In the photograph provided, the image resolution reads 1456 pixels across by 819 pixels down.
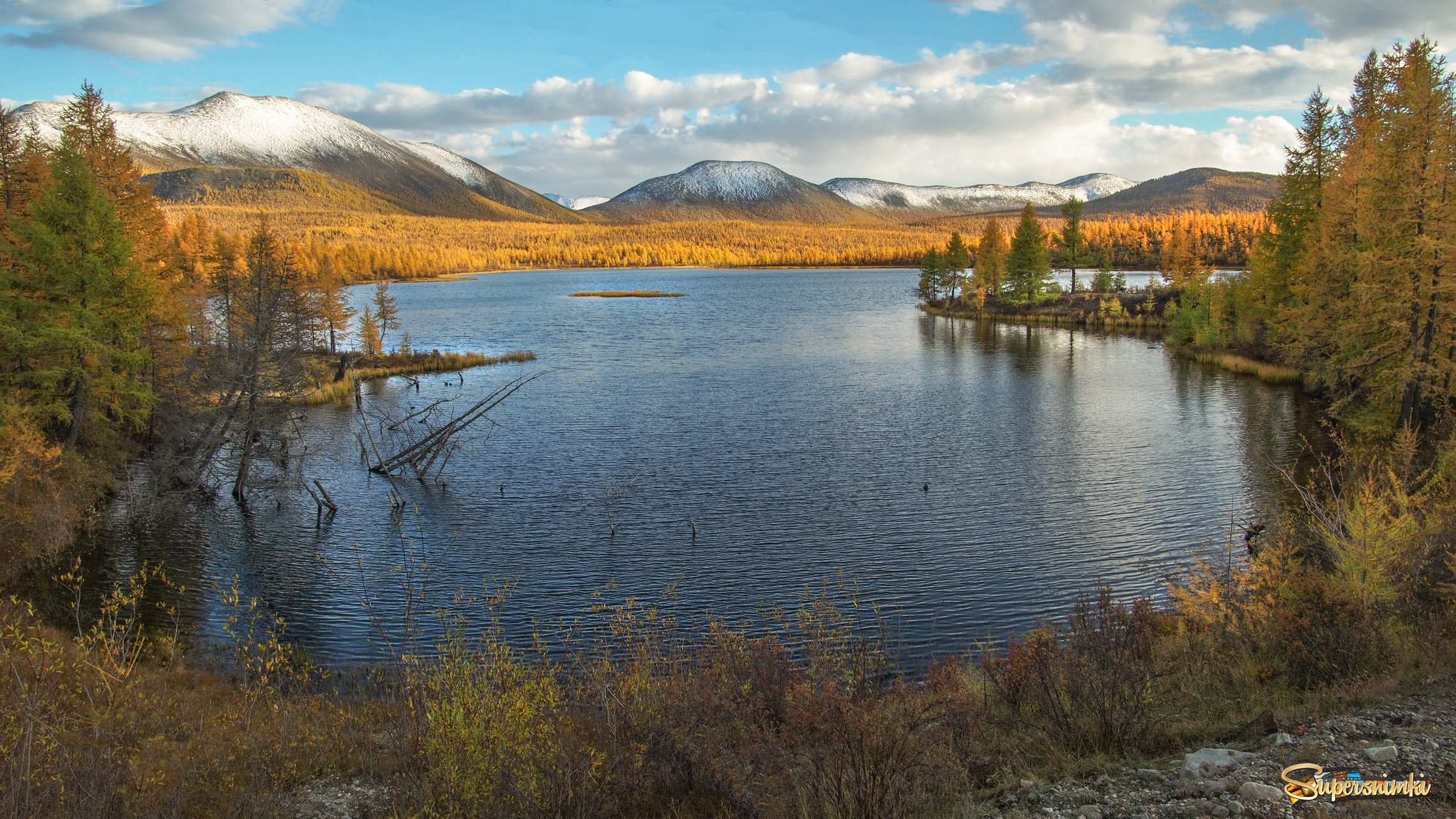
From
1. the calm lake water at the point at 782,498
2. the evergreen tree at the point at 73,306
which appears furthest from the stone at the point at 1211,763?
the evergreen tree at the point at 73,306

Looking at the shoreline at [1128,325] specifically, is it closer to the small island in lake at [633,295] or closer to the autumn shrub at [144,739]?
the small island in lake at [633,295]

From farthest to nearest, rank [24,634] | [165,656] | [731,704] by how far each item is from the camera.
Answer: [165,656]
[24,634]
[731,704]

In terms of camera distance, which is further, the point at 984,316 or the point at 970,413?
the point at 984,316

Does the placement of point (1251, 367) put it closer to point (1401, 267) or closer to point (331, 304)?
point (1401, 267)

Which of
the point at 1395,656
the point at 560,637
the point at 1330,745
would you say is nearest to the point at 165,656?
the point at 560,637

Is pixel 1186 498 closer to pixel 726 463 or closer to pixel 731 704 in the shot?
pixel 726 463

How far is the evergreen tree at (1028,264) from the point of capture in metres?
77.8

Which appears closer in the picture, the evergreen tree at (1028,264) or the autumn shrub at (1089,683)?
the autumn shrub at (1089,683)

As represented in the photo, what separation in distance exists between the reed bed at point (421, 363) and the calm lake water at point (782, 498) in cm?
293

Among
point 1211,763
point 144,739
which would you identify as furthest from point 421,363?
point 1211,763

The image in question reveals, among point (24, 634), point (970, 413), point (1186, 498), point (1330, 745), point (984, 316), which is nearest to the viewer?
point (1330, 745)

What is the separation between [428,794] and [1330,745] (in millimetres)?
8276

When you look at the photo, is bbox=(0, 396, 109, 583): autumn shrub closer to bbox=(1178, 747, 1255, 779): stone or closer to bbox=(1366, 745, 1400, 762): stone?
bbox=(1178, 747, 1255, 779): stone

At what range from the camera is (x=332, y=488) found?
1046 inches
